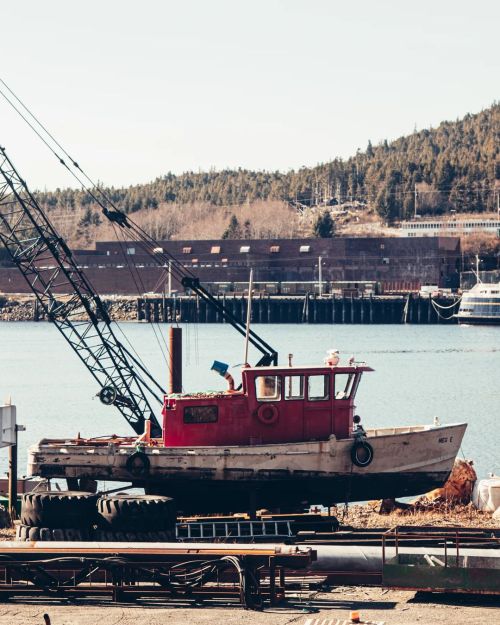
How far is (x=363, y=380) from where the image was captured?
87.4 meters

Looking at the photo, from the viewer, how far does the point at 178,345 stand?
40812 mm

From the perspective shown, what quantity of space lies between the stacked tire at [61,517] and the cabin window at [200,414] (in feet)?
11.7

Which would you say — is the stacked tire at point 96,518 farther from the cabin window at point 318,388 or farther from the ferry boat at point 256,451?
the cabin window at point 318,388

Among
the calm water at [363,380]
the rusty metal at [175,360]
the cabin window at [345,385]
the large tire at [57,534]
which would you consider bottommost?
the calm water at [363,380]

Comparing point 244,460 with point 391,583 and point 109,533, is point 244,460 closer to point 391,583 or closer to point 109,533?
point 109,533

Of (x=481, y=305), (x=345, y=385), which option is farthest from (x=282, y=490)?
(x=481, y=305)

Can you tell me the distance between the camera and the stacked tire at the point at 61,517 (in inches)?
957

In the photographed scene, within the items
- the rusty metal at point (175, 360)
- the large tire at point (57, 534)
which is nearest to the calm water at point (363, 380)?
the rusty metal at point (175, 360)

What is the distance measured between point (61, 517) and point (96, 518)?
0.63 meters

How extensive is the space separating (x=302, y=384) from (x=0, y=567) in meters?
8.79

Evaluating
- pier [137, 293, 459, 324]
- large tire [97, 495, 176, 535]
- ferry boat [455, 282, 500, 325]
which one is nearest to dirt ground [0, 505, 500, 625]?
large tire [97, 495, 176, 535]

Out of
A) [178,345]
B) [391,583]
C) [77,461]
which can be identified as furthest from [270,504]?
[178,345]

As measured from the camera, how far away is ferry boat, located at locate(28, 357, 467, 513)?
2706 cm

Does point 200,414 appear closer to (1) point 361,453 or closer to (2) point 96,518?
(1) point 361,453
